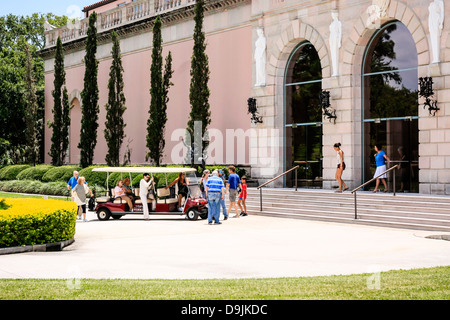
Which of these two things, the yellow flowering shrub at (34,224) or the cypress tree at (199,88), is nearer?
the yellow flowering shrub at (34,224)

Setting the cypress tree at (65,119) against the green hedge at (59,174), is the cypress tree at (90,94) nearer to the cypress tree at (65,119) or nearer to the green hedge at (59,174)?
the green hedge at (59,174)

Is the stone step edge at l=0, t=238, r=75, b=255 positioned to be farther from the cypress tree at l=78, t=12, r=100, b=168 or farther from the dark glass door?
the cypress tree at l=78, t=12, r=100, b=168

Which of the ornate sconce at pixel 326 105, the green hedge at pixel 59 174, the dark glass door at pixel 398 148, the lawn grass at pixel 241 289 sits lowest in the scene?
the lawn grass at pixel 241 289

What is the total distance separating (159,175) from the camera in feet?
96.3

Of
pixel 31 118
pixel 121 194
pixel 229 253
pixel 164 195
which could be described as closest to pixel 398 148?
pixel 164 195

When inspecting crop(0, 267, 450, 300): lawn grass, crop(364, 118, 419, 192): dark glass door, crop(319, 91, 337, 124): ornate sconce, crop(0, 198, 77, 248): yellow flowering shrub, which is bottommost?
crop(0, 267, 450, 300): lawn grass

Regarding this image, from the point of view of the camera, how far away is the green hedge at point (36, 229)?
529 inches

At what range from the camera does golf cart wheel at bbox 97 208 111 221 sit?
2154 cm

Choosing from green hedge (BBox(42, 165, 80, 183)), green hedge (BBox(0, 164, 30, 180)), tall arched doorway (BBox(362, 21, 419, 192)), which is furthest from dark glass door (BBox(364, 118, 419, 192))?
green hedge (BBox(0, 164, 30, 180))

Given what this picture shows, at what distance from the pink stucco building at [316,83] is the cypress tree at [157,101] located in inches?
55.4

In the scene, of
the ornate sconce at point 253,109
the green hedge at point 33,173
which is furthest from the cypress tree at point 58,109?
the ornate sconce at point 253,109

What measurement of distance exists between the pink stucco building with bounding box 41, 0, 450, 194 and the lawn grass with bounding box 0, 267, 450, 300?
13.5 m

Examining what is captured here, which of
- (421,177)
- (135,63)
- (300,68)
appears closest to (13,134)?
(135,63)
